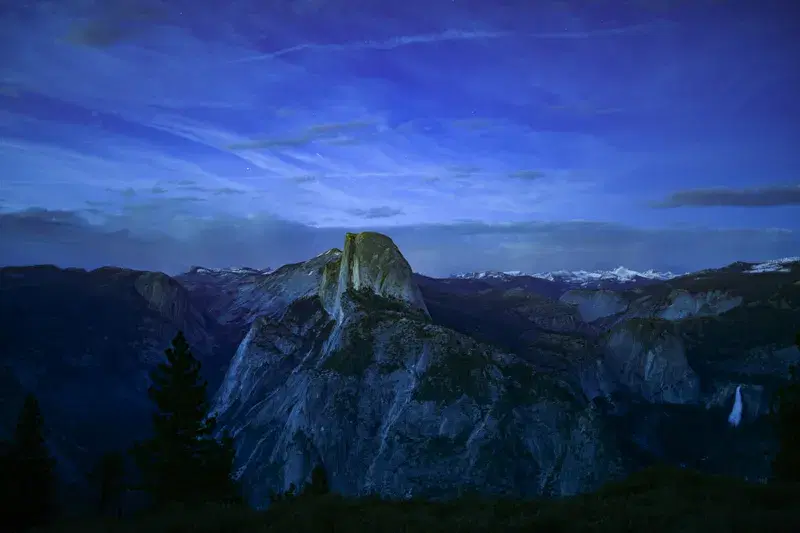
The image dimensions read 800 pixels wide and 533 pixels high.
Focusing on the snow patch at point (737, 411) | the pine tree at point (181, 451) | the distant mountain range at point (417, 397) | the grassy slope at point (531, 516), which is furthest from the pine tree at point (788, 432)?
the snow patch at point (737, 411)

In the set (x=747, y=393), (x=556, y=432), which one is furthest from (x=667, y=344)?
(x=556, y=432)

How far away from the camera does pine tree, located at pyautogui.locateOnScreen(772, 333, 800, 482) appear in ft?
96.4

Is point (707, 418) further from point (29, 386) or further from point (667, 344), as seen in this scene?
point (29, 386)

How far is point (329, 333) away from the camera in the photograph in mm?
172125

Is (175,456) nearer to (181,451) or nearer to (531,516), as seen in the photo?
(181,451)

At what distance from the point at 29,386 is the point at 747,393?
8355 inches

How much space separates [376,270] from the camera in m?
170

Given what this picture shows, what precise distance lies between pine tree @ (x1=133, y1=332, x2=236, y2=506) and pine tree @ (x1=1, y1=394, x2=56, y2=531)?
18.5 ft

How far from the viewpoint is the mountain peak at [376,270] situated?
168750mm

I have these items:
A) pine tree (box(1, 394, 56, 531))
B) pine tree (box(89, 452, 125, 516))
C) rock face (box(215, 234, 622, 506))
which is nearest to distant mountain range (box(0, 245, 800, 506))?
rock face (box(215, 234, 622, 506))

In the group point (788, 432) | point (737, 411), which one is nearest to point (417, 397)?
point (788, 432)

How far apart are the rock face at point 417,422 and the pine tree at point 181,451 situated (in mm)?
76061

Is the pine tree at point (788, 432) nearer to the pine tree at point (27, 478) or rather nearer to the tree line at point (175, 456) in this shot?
the tree line at point (175, 456)

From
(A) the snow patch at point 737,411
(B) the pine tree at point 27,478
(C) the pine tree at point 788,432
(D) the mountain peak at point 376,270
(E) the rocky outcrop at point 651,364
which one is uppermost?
(D) the mountain peak at point 376,270
